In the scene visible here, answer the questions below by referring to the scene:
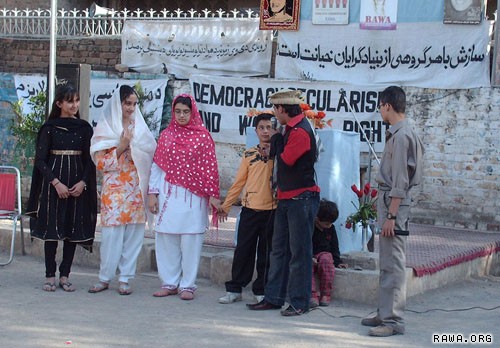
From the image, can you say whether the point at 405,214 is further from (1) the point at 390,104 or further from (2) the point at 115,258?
→ (2) the point at 115,258

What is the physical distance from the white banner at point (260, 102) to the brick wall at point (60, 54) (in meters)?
Answer: 1.74

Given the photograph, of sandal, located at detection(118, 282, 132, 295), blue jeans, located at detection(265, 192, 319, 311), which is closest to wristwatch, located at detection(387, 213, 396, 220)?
blue jeans, located at detection(265, 192, 319, 311)

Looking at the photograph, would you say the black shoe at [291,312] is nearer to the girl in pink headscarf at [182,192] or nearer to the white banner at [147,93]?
the girl in pink headscarf at [182,192]

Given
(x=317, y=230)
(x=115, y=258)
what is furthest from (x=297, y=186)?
(x=115, y=258)

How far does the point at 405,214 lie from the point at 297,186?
0.81 metres

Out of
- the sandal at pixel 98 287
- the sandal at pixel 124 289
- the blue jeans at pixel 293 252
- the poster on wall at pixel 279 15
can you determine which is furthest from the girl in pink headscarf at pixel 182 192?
the poster on wall at pixel 279 15

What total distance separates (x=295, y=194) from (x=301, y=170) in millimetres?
173

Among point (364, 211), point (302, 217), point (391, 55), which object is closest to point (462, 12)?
point (391, 55)

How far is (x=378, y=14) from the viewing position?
10844 millimetres

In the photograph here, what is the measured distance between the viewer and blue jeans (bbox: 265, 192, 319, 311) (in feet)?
18.7

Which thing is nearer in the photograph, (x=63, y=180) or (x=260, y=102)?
(x=63, y=180)

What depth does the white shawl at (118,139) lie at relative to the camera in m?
6.45

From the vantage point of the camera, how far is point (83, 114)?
27.7 ft

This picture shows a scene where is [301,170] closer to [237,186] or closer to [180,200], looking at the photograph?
[237,186]
